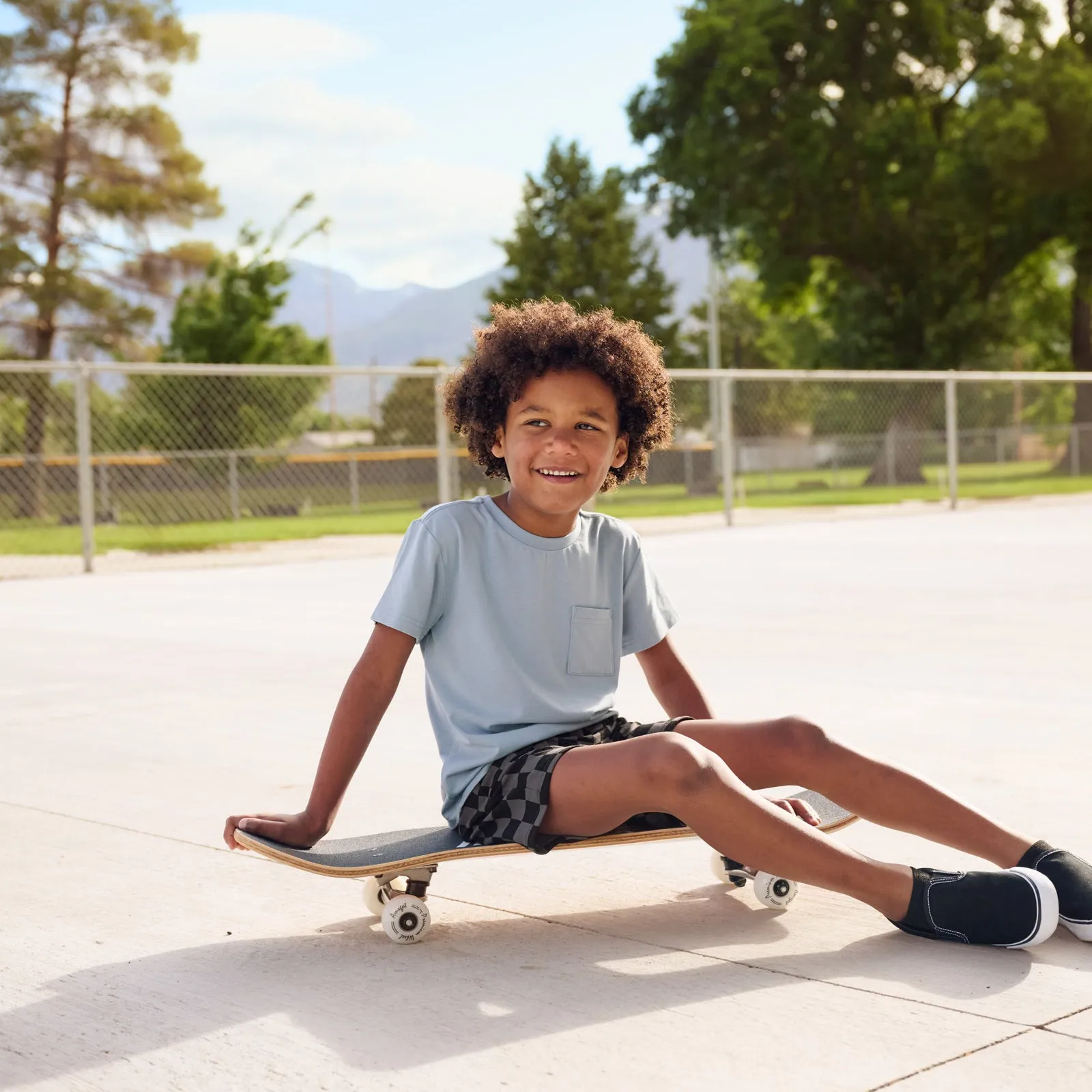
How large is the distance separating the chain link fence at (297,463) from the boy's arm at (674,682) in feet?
35.1

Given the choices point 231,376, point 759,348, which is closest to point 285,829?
point 231,376

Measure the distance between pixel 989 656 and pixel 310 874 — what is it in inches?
167

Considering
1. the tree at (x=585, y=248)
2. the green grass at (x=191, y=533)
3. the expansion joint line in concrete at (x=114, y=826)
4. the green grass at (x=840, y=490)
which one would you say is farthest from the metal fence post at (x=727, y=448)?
the tree at (x=585, y=248)

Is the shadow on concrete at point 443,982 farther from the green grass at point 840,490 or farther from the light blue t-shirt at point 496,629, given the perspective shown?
the green grass at point 840,490

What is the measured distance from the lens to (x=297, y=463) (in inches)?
959

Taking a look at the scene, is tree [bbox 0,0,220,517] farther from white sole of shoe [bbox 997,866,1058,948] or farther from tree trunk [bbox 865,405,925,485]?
white sole of shoe [bbox 997,866,1058,948]

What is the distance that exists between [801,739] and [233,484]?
1898 cm

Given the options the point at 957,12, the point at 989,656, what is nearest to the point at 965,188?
the point at 957,12

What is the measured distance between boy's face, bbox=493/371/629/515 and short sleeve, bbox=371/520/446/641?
0.75 feet

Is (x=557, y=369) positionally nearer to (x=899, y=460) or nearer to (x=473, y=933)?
(x=473, y=933)

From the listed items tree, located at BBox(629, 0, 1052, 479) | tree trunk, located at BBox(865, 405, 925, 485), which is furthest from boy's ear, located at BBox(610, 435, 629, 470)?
tree, located at BBox(629, 0, 1052, 479)

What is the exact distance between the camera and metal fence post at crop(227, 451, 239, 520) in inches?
832

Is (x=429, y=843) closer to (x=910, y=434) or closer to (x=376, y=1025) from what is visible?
(x=376, y=1025)

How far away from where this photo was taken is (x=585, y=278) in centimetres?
4334
